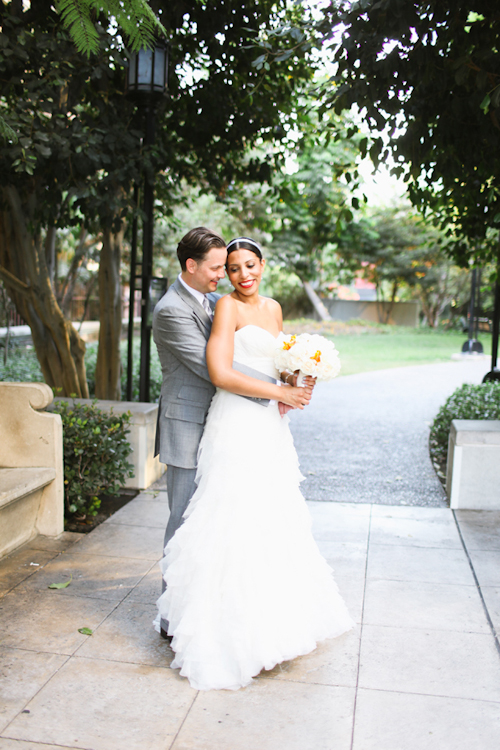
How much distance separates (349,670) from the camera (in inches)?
122

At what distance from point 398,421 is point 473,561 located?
221 inches

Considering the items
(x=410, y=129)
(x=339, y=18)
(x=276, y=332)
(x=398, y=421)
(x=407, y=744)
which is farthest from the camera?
(x=398, y=421)

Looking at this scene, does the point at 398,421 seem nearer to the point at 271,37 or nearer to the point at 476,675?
the point at 271,37

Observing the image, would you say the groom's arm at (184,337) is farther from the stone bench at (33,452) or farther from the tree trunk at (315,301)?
the tree trunk at (315,301)

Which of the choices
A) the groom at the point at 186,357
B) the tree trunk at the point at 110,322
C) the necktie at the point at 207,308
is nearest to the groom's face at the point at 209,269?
the groom at the point at 186,357

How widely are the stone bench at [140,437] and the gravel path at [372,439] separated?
4.90 feet

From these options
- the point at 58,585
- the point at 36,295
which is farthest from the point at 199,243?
the point at 36,295

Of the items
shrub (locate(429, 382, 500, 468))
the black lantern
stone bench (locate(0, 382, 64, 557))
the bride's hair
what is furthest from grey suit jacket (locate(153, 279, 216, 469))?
shrub (locate(429, 382, 500, 468))

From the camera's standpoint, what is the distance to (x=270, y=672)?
3.09 m

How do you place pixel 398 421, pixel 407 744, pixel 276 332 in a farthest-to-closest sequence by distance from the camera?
pixel 398 421 < pixel 276 332 < pixel 407 744

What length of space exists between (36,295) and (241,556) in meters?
5.53

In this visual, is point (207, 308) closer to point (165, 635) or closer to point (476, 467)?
point (165, 635)

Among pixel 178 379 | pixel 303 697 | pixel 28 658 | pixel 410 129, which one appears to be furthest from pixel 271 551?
pixel 410 129

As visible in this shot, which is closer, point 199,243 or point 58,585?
point 199,243
